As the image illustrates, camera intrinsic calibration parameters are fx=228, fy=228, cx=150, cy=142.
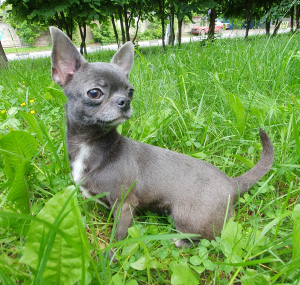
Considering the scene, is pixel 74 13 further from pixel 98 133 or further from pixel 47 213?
pixel 47 213

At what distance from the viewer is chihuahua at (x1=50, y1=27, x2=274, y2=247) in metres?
1.56

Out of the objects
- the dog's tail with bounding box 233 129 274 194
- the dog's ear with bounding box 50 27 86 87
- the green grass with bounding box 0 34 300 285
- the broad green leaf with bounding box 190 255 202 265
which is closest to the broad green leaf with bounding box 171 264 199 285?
the green grass with bounding box 0 34 300 285

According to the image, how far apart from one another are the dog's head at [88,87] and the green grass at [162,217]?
1.00 ft

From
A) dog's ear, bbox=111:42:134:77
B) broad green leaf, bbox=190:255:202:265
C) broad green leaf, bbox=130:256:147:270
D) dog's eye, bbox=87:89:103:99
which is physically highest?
dog's ear, bbox=111:42:134:77

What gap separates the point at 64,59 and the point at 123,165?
3.01 feet

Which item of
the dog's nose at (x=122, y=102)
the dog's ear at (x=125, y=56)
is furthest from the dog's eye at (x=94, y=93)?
the dog's ear at (x=125, y=56)

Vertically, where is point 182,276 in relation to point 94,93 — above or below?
below

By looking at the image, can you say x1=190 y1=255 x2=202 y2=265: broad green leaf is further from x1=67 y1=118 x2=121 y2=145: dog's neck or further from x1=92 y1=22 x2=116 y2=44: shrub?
x1=92 y1=22 x2=116 y2=44: shrub

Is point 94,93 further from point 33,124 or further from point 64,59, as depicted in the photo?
point 33,124

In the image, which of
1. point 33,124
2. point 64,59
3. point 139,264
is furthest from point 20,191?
point 64,59

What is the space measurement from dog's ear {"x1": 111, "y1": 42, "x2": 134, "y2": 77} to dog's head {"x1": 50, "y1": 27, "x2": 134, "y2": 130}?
40cm

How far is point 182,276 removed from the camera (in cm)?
116

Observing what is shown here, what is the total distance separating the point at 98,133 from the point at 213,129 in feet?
4.39

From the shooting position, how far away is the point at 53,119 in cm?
285
